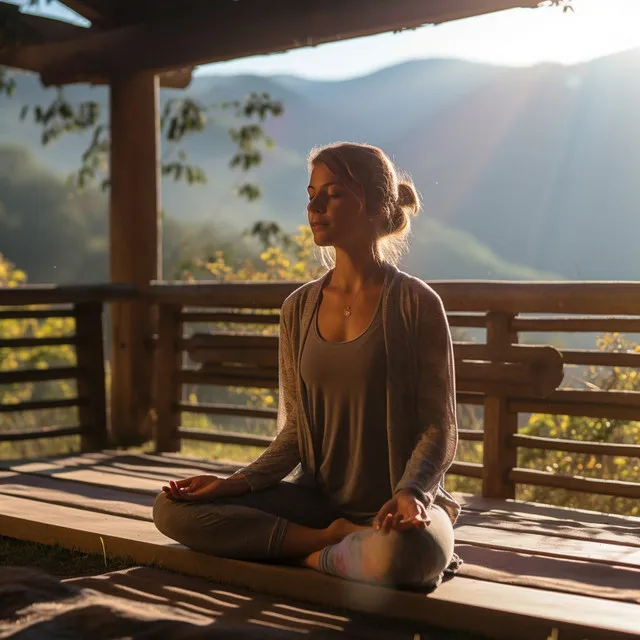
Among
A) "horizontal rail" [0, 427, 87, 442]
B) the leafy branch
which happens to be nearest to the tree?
the leafy branch

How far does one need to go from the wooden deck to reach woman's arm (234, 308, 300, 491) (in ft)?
0.98

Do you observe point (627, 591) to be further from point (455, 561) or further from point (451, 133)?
point (451, 133)

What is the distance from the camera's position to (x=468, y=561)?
136 inches

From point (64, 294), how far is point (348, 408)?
372 centimetres

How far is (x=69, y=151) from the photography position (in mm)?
60219

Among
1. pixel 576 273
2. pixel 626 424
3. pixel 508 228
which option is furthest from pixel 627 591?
pixel 508 228

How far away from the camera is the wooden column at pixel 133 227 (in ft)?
22.6

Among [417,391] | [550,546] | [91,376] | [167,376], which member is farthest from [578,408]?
Answer: [91,376]

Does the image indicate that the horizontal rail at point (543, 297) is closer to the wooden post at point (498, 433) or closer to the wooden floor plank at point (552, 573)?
the wooden post at point (498, 433)

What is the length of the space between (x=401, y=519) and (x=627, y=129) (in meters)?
30.8

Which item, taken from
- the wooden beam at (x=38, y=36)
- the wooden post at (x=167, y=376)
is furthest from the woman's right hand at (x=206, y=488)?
the wooden beam at (x=38, y=36)

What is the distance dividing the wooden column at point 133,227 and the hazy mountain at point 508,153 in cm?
2076

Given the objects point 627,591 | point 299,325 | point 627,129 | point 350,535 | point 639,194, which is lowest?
point 627,591

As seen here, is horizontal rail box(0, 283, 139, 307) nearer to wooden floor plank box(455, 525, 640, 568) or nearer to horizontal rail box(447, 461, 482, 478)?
horizontal rail box(447, 461, 482, 478)
